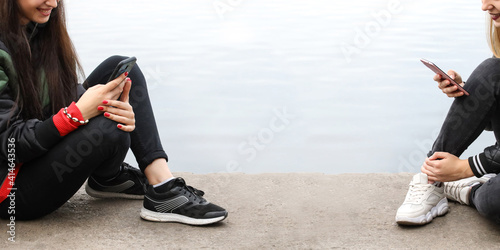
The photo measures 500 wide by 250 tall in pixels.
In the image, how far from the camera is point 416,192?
2.58m

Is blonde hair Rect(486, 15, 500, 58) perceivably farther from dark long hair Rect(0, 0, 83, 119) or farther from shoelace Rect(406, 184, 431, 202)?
dark long hair Rect(0, 0, 83, 119)

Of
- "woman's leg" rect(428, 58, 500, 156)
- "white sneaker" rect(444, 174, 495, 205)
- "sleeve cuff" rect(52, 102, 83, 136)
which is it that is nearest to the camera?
"sleeve cuff" rect(52, 102, 83, 136)

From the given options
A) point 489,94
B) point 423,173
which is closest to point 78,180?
point 423,173

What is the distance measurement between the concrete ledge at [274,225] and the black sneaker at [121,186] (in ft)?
0.11

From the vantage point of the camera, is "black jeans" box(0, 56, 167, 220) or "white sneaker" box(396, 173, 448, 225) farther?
"white sneaker" box(396, 173, 448, 225)

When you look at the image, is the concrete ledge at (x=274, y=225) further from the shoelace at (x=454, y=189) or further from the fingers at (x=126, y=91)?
the fingers at (x=126, y=91)

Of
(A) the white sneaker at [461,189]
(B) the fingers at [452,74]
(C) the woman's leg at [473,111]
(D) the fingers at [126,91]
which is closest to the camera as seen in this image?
(D) the fingers at [126,91]

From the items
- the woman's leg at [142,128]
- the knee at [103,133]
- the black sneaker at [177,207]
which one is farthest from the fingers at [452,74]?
the knee at [103,133]

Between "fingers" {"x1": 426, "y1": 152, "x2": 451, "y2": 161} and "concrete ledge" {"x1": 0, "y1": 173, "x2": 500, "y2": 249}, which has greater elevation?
"fingers" {"x1": 426, "y1": 152, "x2": 451, "y2": 161}

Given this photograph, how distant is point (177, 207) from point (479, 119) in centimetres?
115

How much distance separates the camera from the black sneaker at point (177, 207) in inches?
96.7

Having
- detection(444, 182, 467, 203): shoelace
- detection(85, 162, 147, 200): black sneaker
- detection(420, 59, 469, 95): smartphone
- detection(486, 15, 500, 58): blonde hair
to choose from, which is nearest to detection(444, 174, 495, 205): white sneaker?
detection(444, 182, 467, 203): shoelace

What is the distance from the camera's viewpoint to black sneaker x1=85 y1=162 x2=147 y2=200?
2695 millimetres

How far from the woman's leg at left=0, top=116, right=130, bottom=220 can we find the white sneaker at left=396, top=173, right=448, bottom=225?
3.43 ft
